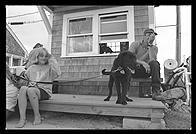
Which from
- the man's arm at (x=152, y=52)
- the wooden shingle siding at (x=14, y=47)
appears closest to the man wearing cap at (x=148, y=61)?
the man's arm at (x=152, y=52)

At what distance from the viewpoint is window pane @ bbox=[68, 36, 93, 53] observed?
3.73m

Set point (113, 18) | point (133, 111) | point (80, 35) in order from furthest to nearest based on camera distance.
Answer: point (80, 35), point (113, 18), point (133, 111)

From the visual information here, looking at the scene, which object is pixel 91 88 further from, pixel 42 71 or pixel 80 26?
pixel 80 26

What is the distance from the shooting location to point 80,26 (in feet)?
12.5

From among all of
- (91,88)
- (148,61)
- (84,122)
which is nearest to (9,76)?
(84,122)

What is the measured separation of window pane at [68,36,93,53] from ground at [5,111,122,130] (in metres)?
1.94

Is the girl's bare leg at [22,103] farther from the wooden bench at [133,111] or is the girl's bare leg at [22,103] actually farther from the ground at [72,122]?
the wooden bench at [133,111]

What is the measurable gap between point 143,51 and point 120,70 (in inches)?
34.1

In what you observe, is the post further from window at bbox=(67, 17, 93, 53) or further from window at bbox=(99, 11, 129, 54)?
window at bbox=(67, 17, 93, 53)

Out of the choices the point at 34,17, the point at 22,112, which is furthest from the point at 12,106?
the point at 34,17

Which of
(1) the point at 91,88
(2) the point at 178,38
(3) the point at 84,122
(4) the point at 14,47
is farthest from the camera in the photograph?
(4) the point at 14,47

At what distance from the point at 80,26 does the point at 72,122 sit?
8.50ft

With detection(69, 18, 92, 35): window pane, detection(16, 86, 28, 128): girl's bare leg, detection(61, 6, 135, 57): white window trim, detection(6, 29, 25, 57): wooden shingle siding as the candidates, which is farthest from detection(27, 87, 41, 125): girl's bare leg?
detection(6, 29, 25, 57): wooden shingle siding
